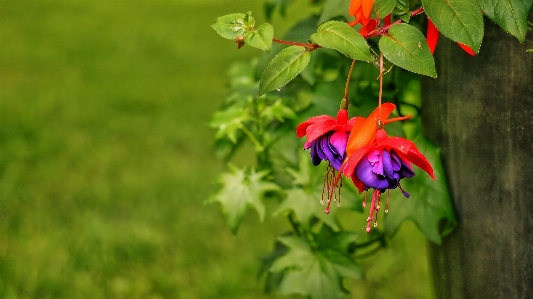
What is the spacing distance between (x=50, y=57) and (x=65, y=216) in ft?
5.65

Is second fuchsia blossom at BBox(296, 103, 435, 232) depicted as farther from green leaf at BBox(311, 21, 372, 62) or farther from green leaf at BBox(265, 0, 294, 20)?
green leaf at BBox(265, 0, 294, 20)

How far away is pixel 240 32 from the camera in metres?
0.77

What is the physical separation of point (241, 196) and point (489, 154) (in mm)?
500

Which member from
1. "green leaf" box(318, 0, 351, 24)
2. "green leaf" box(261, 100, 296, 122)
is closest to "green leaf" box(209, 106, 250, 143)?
"green leaf" box(261, 100, 296, 122)

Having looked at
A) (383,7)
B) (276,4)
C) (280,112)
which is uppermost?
(383,7)

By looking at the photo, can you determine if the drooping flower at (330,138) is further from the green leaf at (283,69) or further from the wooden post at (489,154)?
the wooden post at (489,154)

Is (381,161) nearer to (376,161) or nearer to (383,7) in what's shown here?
(376,161)

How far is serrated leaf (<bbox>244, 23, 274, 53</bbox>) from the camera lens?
74 centimetres

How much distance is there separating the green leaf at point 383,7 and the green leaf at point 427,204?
34 cm

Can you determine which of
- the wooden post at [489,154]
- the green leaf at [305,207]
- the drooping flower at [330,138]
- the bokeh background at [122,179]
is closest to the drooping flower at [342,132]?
the drooping flower at [330,138]

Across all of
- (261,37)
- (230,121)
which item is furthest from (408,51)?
(230,121)

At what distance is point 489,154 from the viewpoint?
929 millimetres

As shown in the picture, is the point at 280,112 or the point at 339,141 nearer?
the point at 339,141

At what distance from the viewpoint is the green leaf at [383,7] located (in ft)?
2.44
